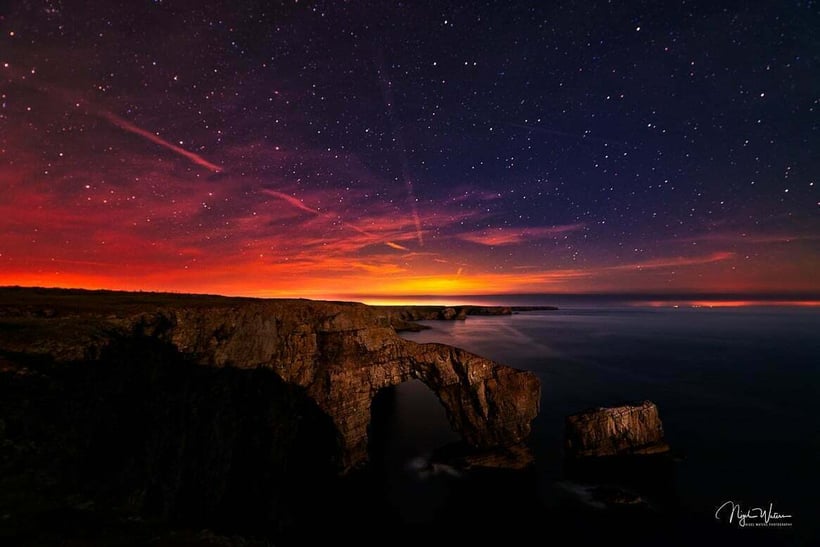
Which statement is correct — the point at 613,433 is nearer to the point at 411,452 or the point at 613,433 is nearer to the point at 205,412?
the point at 411,452

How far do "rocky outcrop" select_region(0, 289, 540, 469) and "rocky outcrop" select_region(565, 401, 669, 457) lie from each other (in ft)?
16.6

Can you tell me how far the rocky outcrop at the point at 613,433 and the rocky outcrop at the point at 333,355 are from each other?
16.6 feet

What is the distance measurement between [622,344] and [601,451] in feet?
329

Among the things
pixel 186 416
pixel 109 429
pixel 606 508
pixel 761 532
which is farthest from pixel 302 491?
pixel 761 532

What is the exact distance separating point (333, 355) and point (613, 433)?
25604mm

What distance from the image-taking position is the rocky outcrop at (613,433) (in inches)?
1350

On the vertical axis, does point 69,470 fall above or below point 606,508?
above

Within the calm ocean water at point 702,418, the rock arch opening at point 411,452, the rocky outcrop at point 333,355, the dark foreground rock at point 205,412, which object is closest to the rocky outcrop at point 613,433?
the calm ocean water at point 702,418

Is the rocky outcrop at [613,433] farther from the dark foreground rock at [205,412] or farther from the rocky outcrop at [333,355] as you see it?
the dark foreground rock at [205,412]

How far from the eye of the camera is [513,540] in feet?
77.7

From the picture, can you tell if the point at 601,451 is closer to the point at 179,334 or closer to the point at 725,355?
the point at 179,334

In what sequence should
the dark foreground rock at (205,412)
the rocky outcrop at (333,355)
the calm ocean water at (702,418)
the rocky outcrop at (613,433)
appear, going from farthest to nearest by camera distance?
1. the rocky outcrop at (613,433)
2. the calm ocean water at (702,418)
3. the rocky outcrop at (333,355)
4. the dark foreground rock at (205,412)

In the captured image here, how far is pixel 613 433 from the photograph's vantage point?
34.6 m

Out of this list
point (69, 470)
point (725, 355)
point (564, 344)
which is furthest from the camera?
point (564, 344)
